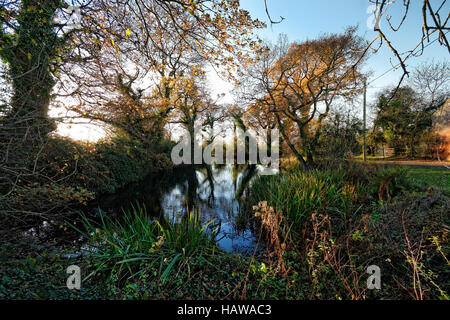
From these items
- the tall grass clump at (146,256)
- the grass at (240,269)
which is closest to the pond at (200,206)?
the tall grass clump at (146,256)

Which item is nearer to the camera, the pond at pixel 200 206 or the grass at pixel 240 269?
the grass at pixel 240 269

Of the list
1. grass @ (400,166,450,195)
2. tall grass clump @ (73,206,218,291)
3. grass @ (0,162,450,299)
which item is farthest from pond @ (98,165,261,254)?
grass @ (400,166,450,195)

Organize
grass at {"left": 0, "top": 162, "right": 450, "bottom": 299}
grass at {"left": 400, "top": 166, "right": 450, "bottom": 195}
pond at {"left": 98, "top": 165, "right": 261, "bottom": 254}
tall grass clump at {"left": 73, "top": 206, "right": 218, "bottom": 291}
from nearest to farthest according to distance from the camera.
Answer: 1. grass at {"left": 0, "top": 162, "right": 450, "bottom": 299}
2. tall grass clump at {"left": 73, "top": 206, "right": 218, "bottom": 291}
3. pond at {"left": 98, "top": 165, "right": 261, "bottom": 254}
4. grass at {"left": 400, "top": 166, "right": 450, "bottom": 195}

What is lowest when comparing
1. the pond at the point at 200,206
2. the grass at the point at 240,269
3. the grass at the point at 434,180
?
the pond at the point at 200,206

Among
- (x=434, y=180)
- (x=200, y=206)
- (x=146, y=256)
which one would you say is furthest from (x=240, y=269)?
(x=434, y=180)

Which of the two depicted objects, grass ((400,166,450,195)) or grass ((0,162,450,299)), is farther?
grass ((400,166,450,195))

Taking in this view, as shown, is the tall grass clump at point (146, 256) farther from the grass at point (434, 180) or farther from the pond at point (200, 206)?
the grass at point (434, 180)

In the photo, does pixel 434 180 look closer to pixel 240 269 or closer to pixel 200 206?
pixel 240 269

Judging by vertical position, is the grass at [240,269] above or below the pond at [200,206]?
above

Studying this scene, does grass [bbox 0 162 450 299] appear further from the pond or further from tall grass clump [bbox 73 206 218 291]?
the pond

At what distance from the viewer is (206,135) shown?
22172 millimetres

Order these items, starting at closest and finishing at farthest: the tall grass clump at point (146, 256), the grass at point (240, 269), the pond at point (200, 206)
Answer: the grass at point (240, 269) < the tall grass clump at point (146, 256) < the pond at point (200, 206)

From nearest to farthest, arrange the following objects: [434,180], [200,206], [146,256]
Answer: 1. [146,256]
2. [434,180]
3. [200,206]

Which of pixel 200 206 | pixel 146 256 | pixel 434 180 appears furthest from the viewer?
pixel 200 206
